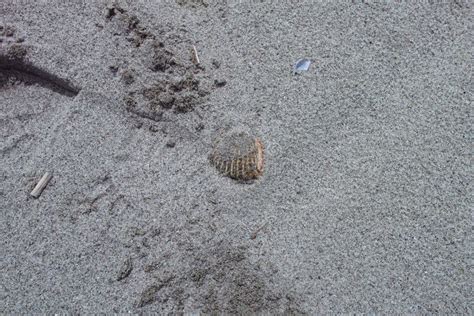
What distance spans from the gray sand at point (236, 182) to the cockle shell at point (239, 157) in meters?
0.04

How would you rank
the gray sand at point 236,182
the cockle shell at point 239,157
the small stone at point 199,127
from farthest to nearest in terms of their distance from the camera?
the small stone at point 199,127, the cockle shell at point 239,157, the gray sand at point 236,182

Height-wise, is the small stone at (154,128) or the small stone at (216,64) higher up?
the small stone at (216,64)

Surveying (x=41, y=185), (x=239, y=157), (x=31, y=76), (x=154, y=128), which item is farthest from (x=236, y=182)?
(x=31, y=76)

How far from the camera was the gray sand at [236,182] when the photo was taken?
212 centimetres

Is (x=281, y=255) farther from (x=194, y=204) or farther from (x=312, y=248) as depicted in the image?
(x=194, y=204)

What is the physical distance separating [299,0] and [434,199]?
1.21m

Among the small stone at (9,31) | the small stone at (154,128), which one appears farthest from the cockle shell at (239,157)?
the small stone at (9,31)

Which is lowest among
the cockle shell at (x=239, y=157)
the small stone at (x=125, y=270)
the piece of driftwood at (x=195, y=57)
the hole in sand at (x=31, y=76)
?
the small stone at (x=125, y=270)

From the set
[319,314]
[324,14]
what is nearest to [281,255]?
[319,314]

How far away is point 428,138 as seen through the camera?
2350mm

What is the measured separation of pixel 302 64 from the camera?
2.50 metres

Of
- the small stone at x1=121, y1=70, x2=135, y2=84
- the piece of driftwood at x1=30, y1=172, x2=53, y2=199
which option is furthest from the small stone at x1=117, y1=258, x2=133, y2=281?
the small stone at x1=121, y1=70, x2=135, y2=84

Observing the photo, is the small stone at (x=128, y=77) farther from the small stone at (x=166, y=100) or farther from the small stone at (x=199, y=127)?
the small stone at (x=199, y=127)

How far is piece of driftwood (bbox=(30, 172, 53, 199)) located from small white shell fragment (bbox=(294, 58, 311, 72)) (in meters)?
1.28
